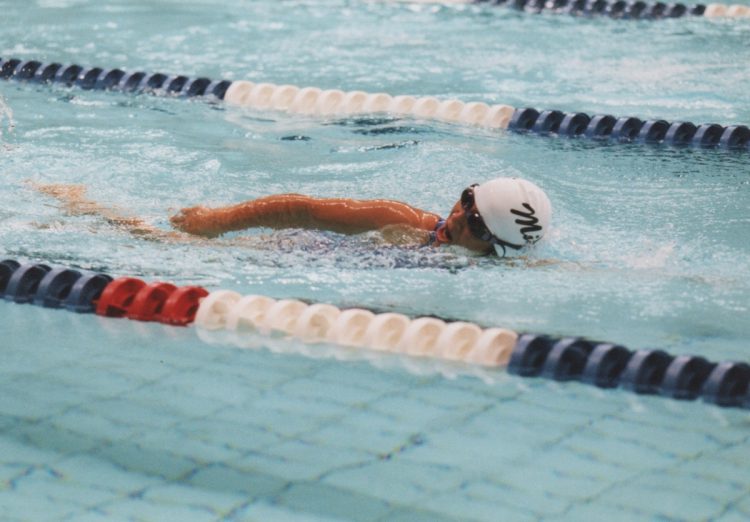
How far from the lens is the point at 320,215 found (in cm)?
468

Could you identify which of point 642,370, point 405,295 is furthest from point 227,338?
point 642,370

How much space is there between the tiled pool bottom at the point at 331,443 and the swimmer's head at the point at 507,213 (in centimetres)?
90

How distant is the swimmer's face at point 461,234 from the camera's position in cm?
448

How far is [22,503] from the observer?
9.42ft

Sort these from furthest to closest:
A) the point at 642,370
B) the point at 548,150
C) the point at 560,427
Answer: the point at 548,150, the point at 642,370, the point at 560,427

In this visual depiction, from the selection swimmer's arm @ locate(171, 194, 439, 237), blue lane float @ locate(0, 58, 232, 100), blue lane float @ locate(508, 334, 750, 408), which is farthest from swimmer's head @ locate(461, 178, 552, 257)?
blue lane float @ locate(0, 58, 232, 100)

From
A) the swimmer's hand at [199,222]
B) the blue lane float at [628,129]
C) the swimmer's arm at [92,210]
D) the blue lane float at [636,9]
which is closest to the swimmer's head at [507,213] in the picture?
the swimmer's hand at [199,222]

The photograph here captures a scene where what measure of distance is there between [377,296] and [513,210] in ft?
1.94

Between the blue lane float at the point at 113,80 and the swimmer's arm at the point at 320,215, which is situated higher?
the blue lane float at the point at 113,80

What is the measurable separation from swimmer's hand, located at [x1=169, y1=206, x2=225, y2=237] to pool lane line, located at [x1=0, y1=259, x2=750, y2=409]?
2.09 ft

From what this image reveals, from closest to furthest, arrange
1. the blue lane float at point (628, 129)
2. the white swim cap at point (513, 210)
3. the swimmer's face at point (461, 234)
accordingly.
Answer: the white swim cap at point (513, 210) → the swimmer's face at point (461, 234) → the blue lane float at point (628, 129)

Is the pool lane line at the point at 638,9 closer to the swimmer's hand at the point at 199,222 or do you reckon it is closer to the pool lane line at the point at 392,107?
the pool lane line at the point at 392,107

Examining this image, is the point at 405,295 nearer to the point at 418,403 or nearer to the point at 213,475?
the point at 418,403

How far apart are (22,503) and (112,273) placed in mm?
1653
